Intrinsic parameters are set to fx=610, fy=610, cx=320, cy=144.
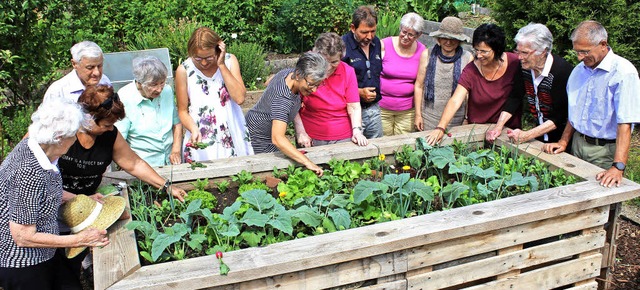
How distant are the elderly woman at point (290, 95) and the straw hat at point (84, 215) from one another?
1.11 meters

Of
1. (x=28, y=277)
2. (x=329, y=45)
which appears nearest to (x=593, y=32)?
(x=329, y=45)

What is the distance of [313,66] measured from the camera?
359cm

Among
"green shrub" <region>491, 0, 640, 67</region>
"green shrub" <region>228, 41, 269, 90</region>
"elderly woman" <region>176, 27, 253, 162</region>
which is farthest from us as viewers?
"green shrub" <region>228, 41, 269, 90</region>

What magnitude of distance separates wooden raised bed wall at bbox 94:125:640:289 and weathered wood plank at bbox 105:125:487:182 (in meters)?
0.02

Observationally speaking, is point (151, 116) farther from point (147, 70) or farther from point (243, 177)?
point (243, 177)

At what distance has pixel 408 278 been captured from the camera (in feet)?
9.88

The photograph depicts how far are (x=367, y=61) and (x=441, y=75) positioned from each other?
1.86ft

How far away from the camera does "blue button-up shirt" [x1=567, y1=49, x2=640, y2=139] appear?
11.3ft

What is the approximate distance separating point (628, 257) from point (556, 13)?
2.67 meters

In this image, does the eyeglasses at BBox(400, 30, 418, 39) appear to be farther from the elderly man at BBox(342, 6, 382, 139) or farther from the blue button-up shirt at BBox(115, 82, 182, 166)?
the blue button-up shirt at BBox(115, 82, 182, 166)

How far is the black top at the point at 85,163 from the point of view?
3.14 meters

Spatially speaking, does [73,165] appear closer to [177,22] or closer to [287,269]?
[287,269]

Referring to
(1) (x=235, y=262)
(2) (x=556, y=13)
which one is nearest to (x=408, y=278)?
(1) (x=235, y=262)

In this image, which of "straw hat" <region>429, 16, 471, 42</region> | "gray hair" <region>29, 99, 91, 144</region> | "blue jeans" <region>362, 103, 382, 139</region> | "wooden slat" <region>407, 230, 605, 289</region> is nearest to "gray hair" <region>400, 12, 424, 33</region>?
"straw hat" <region>429, 16, 471, 42</region>
